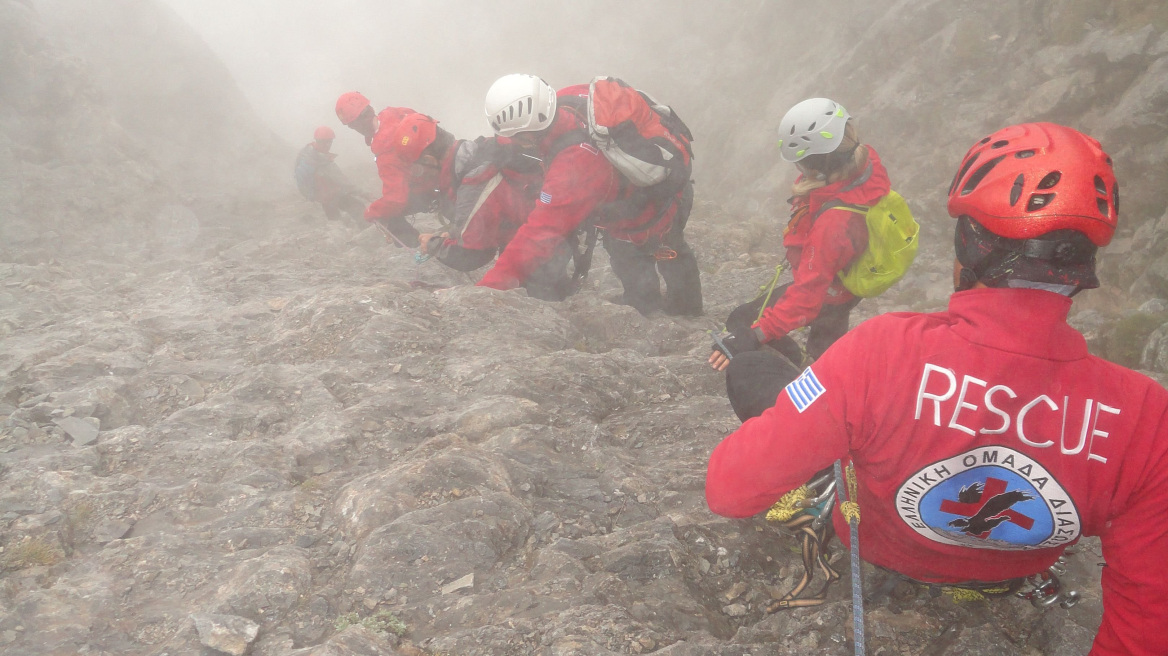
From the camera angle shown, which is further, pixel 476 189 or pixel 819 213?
pixel 476 189

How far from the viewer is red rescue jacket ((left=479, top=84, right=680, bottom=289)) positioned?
23.4 ft

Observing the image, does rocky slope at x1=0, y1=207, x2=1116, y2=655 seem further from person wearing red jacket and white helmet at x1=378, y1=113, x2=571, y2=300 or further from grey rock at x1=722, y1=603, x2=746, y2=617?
person wearing red jacket and white helmet at x1=378, y1=113, x2=571, y2=300

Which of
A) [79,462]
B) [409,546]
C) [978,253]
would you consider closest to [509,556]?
[409,546]

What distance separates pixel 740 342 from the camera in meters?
5.32

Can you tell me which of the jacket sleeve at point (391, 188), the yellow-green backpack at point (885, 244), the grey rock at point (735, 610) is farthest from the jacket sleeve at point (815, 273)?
the jacket sleeve at point (391, 188)

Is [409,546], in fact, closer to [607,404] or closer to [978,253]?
[607,404]

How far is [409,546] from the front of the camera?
13.0 ft

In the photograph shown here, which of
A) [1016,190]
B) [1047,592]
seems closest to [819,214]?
[1016,190]

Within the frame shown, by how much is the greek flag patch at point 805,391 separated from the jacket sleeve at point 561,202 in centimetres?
490

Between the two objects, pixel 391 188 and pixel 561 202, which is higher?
pixel 391 188

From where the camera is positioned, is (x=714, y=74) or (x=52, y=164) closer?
(x=52, y=164)

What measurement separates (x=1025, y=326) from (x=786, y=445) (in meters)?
1.00

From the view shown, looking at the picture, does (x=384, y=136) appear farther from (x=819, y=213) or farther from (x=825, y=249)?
(x=825, y=249)

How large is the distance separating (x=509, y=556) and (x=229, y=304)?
673cm
